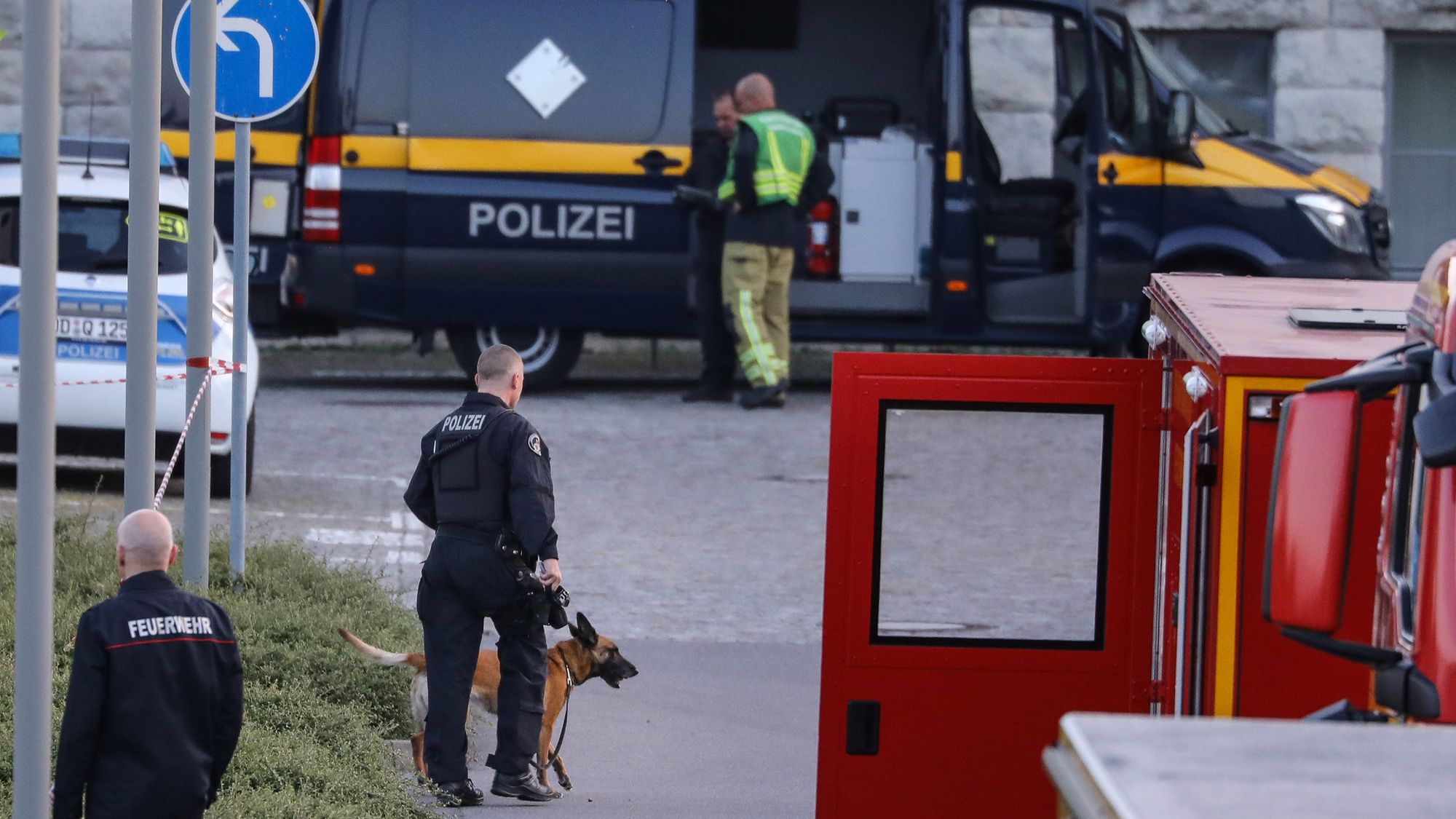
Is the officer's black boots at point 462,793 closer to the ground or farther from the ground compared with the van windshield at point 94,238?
closer to the ground

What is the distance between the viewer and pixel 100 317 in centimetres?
1002

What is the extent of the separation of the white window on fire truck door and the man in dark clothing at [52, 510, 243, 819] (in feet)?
4.80

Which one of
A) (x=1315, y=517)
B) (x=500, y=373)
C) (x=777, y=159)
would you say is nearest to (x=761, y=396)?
(x=777, y=159)

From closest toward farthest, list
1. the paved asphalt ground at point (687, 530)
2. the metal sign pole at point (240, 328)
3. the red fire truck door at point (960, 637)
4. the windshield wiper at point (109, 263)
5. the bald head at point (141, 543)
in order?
1. the bald head at point (141, 543)
2. the red fire truck door at point (960, 637)
3. the paved asphalt ground at point (687, 530)
4. the metal sign pole at point (240, 328)
5. the windshield wiper at point (109, 263)

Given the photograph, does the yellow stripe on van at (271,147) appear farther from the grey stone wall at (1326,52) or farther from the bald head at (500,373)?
the bald head at (500,373)

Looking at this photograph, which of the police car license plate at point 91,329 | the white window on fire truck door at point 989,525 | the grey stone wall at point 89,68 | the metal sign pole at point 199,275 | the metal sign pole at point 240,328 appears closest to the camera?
the white window on fire truck door at point 989,525

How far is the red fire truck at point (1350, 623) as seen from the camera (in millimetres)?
2539

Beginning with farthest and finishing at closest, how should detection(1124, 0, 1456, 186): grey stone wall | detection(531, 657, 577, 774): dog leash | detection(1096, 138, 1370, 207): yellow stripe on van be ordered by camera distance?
1. detection(1124, 0, 1456, 186): grey stone wall
2. detection(1096, 138, 1370, 207): yellow stripe on van
3. detection(531, 657, 577, 774): dog leash

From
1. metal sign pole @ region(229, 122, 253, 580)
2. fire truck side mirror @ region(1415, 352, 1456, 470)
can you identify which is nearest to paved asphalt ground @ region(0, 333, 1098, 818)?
metal sign pole @ region(229, 122, 253, 580)

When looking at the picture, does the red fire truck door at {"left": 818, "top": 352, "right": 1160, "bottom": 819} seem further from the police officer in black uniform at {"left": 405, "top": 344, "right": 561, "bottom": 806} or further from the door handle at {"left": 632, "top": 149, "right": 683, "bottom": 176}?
the door handle at {"left": 632, "top": 149, "right": 683, "bottom": 176}

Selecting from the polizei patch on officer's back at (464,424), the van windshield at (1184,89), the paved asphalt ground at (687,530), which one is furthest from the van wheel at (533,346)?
the polizei patch on officer's back at (464,424)

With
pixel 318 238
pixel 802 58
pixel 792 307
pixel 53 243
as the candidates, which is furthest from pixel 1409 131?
pixel 53 243

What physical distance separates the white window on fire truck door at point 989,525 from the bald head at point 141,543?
1.51m

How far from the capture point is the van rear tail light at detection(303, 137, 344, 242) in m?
13.9
